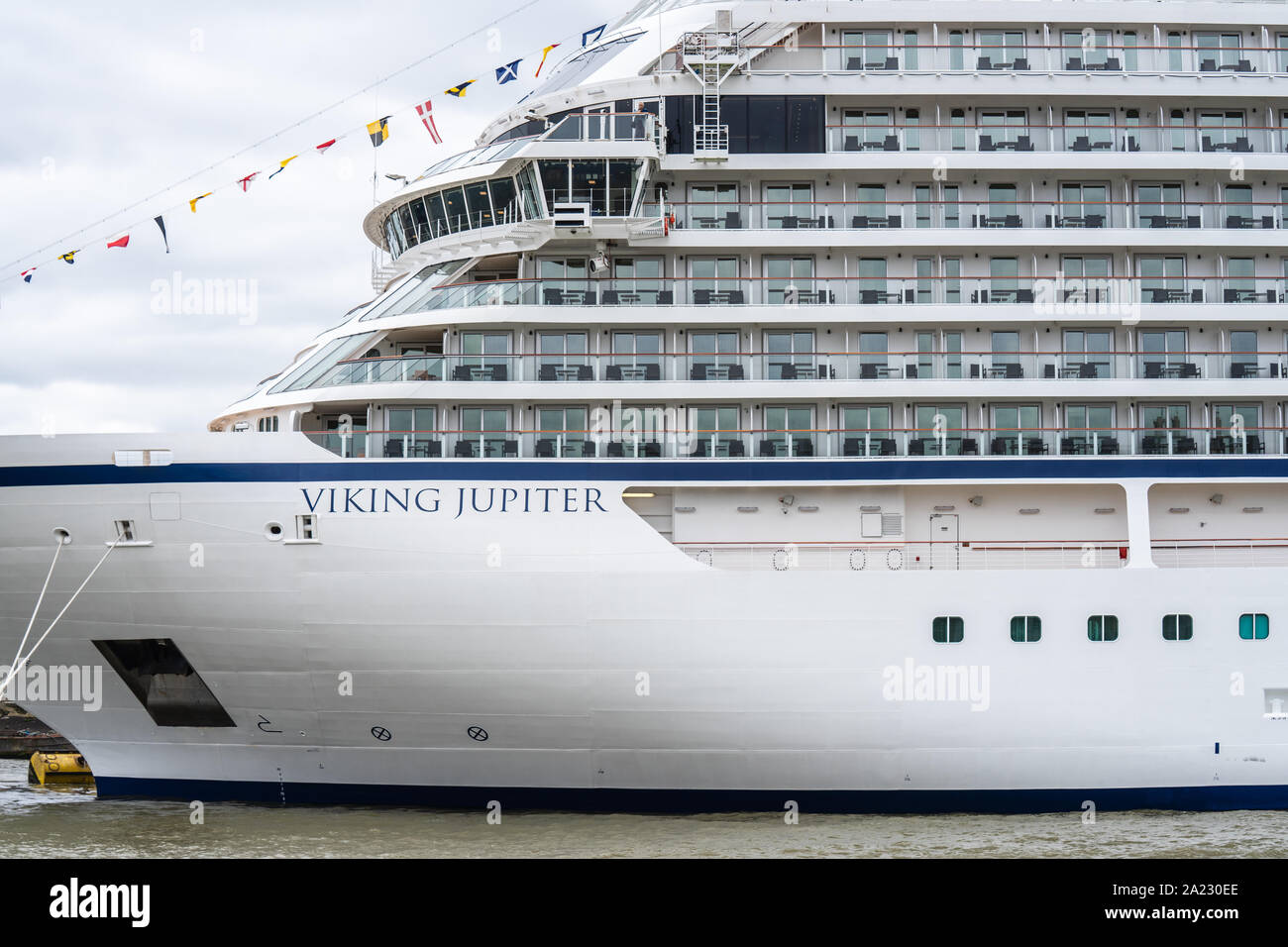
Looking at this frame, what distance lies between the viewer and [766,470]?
17203 mm

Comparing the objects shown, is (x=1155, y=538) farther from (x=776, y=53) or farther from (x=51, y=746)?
(x=51, y=746)

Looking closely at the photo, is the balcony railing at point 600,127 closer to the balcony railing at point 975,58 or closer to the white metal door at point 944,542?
the balcony railing at point 975,58

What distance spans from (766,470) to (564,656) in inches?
156

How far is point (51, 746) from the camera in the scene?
29.1 metres

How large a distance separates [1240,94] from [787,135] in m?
7.49

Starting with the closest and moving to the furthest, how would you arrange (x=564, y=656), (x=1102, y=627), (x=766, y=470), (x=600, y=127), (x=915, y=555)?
(x=564, y=656), (x=1102, y=627), (x=766, y=470), (x=915, y=555), (x=600, y=127)

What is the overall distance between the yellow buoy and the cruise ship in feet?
16.2

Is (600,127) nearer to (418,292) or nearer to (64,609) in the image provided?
(418,292)

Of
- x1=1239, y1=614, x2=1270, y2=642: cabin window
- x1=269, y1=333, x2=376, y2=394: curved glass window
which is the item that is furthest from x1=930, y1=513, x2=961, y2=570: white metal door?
x1=269, y1=333, x2=376, y2=394: curved glass window

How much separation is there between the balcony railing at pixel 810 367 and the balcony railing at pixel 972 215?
7.00 ft

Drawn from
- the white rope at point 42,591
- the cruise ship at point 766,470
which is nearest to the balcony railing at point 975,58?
the cruise ship at point 766,470

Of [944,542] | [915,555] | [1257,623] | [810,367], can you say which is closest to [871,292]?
[810,367]

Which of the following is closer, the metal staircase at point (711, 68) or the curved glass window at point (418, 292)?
the curved glass window at point (418, 292)

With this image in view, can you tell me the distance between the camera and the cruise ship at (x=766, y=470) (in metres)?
16.0
